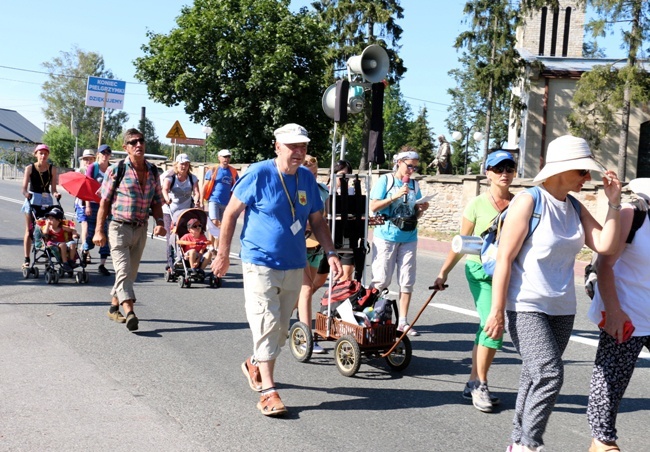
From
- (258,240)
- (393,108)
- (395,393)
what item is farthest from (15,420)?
(393,108)

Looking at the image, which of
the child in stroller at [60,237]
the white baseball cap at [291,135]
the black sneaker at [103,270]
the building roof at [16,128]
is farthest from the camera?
the building roof at [16,128]

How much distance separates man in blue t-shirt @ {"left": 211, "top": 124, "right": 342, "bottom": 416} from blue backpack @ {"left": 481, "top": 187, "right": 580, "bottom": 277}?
144cm

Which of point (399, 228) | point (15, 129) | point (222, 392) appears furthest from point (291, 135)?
point (15, 129)

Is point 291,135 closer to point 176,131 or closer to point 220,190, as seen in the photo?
point 220,190

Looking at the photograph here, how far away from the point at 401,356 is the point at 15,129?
374 feet

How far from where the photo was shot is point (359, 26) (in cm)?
4231

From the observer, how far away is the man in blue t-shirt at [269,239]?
17.6 feet

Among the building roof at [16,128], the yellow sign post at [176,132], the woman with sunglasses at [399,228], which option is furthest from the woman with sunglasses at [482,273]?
the building roof at [16,128]

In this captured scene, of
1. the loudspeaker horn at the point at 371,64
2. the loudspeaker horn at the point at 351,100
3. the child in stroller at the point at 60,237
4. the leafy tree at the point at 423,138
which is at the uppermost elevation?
the leafy tree at the point at 423,138

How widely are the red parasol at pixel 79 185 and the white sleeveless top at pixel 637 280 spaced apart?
7731 mm

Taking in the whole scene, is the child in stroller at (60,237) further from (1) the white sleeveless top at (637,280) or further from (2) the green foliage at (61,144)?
(2) the green foliage at (61,144)

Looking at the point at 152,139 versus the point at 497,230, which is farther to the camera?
the point at 152,139

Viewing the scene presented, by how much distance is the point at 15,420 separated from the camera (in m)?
4.93

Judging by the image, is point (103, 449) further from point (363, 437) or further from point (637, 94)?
point (637, 94)
